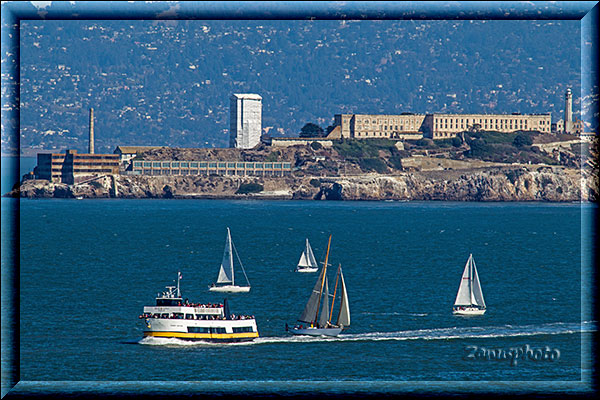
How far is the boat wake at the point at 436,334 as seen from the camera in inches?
1863

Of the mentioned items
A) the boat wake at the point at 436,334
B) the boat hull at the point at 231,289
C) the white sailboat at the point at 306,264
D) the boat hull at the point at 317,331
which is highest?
the white sailboat at the point at 306,264

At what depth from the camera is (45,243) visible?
125125mm

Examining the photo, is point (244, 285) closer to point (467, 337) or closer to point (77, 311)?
point (77, 311)

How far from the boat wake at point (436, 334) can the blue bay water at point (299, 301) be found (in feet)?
0.41

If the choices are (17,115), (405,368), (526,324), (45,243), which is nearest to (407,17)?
(17,115)

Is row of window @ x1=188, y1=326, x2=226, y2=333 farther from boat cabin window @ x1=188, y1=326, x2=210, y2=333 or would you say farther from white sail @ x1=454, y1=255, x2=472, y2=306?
white sail @ x1=454, y1=255, x2=472, y2=306

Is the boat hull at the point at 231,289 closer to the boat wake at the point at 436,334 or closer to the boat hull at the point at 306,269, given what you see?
the boat hull at the point at 306,269

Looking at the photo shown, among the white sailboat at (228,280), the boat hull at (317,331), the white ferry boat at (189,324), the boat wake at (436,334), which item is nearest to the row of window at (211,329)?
the white ferry boat at (189,324)

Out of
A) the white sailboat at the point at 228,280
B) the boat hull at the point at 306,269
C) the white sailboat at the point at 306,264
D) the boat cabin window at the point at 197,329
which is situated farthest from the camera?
the white sailboat at the point at 306,264

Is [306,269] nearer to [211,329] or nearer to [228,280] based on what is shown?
[228,280]

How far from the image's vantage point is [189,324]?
47.1 meters

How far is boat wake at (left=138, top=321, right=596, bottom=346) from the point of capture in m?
47.3

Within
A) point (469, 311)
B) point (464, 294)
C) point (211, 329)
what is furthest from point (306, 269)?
point (211, 329)

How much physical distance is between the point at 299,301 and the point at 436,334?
47.0 ft
